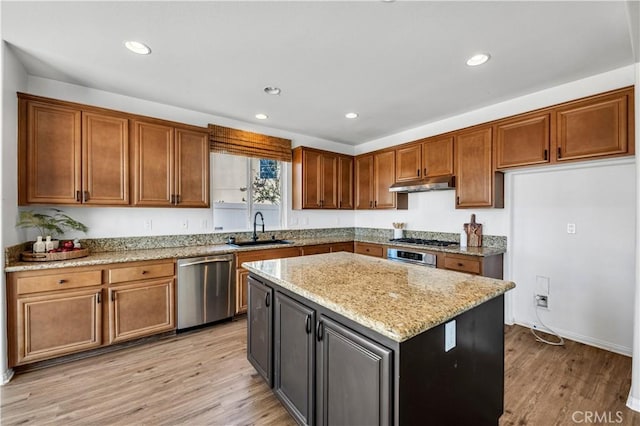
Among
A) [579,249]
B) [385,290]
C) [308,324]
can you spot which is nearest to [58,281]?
[308,324]

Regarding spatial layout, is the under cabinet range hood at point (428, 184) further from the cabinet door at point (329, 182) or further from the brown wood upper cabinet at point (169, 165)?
the brown wood upper cabinet at point (169, 165)

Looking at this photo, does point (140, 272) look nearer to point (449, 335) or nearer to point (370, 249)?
point (449, 335)

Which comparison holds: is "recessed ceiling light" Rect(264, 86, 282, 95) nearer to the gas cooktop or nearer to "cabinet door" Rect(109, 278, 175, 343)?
"cabinet door" Rect(109, 278, 175, 343)

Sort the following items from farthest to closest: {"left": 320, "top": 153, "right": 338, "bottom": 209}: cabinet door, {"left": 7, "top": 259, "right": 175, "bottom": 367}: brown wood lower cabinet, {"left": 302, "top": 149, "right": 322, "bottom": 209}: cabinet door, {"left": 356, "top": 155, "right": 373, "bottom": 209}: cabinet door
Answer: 1. {"left": 356, "top": 155, "right": 373, "bottom": 209}: cabinet door
2. {"left": 320, "top": 153, "right": 338, "bottom": 209}: cabinet door
3. {"left": 302, "top": 149, "right": 322, "bottom": 209}: cabinet door
4. {"left": 7, "top": 259, "right": 175, "bottom": 367}: brown wood lower cabinet

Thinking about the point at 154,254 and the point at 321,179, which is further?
the point at 321,179

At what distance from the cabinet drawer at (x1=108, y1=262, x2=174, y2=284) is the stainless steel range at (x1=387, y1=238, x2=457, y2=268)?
9.19 ft

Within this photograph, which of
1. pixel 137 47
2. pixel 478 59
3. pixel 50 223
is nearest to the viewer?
pixel 137 47

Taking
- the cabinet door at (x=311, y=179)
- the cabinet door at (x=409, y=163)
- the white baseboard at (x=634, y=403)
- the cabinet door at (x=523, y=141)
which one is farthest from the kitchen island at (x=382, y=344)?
the cabinet door at (x=311, y=179)

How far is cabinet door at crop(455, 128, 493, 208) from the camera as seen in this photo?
10.6 ft

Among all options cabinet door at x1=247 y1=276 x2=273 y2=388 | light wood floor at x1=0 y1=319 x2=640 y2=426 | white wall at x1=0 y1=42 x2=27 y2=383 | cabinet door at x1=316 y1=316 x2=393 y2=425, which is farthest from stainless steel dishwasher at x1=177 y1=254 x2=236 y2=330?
cabinet door at x1=316 y1=316 x2=393 y2=425

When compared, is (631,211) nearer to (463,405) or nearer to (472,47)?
(472,47)

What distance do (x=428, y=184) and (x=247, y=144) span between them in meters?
2.59

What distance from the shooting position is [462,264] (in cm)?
315

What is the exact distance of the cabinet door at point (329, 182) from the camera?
15.1 feet
